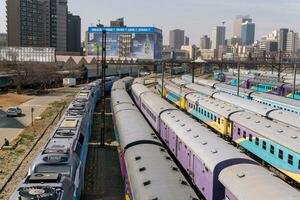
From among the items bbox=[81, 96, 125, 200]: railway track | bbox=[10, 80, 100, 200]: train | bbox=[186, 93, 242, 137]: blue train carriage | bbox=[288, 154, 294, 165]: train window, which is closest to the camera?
bbox=[10, 80, 100, 200]: train

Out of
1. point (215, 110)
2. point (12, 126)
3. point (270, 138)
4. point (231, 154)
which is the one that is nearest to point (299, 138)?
point (270, 138)

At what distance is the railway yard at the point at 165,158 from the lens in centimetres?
1496

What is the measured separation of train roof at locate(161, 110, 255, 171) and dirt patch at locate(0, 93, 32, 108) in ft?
139

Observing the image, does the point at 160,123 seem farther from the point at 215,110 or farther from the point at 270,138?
the point at 270,138

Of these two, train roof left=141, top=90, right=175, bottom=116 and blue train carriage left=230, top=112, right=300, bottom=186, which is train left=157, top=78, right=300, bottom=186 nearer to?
blue train carriage left=230, top=112, right=300, bottom=186

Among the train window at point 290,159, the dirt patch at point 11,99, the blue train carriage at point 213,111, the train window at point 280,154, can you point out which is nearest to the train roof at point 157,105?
the blue train carriage at point 213,111

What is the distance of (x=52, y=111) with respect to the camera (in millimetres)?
56125

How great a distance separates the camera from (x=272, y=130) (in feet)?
84.6

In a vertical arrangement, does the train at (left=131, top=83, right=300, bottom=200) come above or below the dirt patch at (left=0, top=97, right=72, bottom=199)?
above

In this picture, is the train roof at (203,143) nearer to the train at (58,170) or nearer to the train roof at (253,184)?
the train roof at (253,184)

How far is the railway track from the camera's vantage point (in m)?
23.2

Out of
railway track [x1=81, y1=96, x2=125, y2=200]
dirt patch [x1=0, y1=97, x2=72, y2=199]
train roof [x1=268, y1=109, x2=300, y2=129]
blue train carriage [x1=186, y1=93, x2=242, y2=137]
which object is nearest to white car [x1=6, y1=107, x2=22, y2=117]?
dirt patch [x1=0, y1=97, x2=72, y2=199]

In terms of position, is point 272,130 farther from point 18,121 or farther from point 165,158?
point 18,121

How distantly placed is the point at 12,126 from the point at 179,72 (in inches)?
4961
